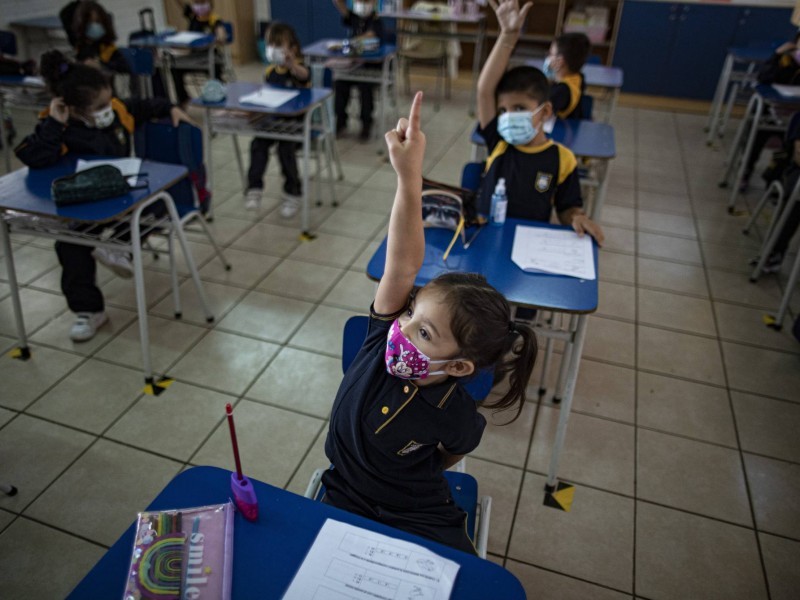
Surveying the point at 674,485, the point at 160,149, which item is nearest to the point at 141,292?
the point at 160,149

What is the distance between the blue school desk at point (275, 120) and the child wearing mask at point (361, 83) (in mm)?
1388

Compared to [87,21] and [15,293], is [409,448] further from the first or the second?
[87,21]

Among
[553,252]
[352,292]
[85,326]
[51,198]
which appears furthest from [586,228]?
[85,326]

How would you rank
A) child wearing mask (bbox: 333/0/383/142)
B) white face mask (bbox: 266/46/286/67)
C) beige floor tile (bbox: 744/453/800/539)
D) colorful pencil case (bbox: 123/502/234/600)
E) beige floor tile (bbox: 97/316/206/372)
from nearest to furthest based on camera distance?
colorful pencil case (bbox: 123/502/234/600), beige floor tile (bbox: 744/453/800/539), beige floor tile (bbox: 97/316/206/372), white face mask (bbox: 266/46/286/67), child wearing mask (bbox: 333/0/383/142)

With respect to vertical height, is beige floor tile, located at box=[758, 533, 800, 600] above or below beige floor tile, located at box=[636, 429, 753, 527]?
below

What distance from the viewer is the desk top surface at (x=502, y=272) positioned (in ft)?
5.22

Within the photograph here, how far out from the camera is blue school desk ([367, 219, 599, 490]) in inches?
62.9

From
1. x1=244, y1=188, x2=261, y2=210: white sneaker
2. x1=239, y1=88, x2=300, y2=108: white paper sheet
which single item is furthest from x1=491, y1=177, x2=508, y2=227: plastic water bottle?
x1=244, y1=188, x2=261, y2=210: white sneaker

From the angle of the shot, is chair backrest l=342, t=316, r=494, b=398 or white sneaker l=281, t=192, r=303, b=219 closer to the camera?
chair backrest l=342, t=316, r=494, b=398

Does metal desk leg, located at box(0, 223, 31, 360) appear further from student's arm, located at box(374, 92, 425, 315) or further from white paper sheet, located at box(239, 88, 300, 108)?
student's arm, located at box(374, 92, 425, 315)

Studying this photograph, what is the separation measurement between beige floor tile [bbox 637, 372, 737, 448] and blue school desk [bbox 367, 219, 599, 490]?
623mm

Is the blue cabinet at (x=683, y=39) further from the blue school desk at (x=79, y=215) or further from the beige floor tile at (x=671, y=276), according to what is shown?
the blue school desk at (x=79, y=215)

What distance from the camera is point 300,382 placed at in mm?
2412

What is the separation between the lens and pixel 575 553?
5.84 ft
